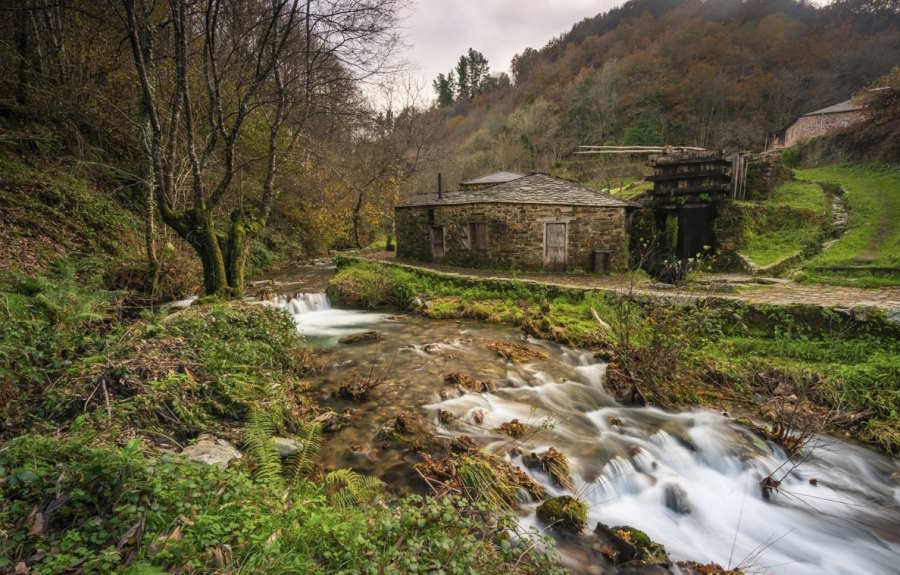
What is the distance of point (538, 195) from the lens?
601 inches

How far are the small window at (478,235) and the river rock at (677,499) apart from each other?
11.8 meters

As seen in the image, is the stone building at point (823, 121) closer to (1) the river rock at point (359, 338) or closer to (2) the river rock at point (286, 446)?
(1) the river rock at point (359, 338)

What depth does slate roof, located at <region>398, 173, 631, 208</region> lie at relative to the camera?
48.7ft

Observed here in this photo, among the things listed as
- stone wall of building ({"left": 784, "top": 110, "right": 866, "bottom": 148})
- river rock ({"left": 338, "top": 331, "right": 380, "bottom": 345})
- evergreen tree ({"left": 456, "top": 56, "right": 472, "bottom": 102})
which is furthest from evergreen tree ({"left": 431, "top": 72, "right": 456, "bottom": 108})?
river rock ({"left": 338, "top": 331, "right": 380, "bottom": 345})

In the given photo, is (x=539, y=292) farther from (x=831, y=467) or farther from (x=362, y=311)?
(x=831, y=467)

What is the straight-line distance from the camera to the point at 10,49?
34.3 ft

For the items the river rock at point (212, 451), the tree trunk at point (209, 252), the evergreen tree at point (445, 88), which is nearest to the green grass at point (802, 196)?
the tree trunk at point (209, 252)

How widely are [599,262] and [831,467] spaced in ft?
34.4

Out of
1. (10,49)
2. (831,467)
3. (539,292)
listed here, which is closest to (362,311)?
(539,292)

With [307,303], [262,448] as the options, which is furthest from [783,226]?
[262,448]

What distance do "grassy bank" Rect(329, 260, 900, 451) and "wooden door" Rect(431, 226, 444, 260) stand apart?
8359 mm

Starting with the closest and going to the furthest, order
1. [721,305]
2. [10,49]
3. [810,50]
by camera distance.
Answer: [721,305] < [10,49] < [810,50]

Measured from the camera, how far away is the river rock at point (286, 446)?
13.9ft

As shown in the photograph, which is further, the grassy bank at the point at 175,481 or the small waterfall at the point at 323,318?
the small waterfall at the point at 323,318
